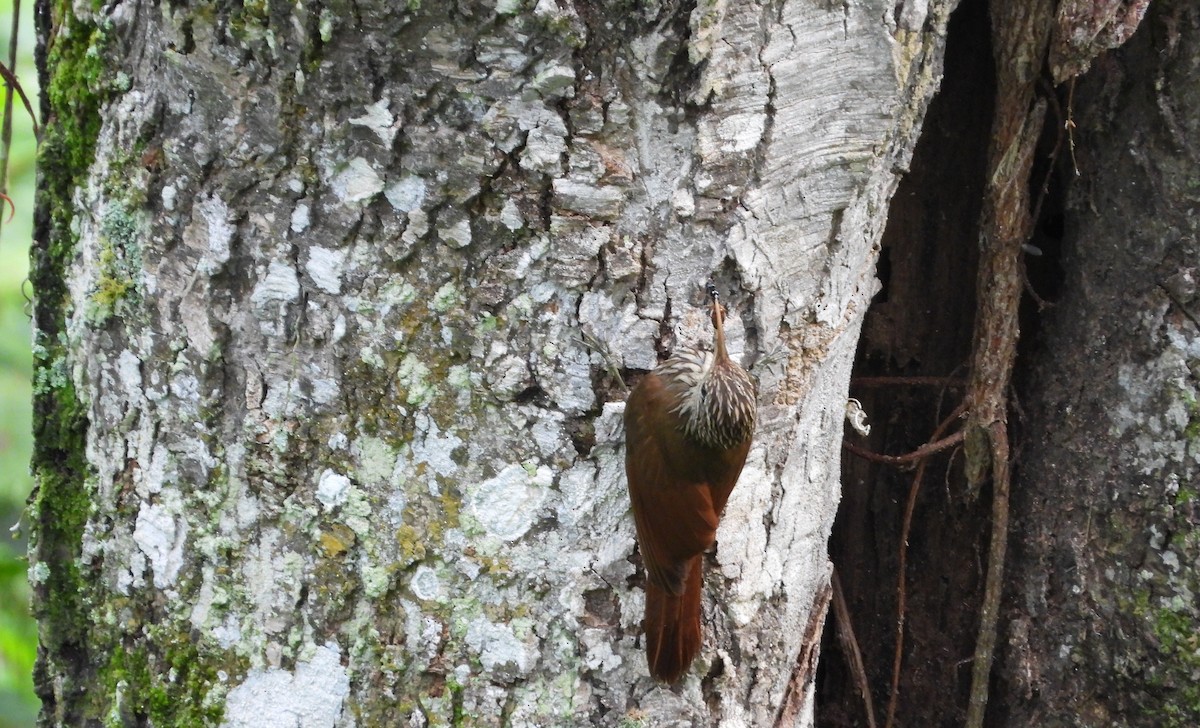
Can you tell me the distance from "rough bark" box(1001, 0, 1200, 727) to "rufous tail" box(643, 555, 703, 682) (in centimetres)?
107

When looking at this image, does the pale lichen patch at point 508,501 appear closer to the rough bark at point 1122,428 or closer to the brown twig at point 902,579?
the brown twig at point 902,579

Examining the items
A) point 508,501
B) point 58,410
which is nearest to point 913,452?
point 508,501

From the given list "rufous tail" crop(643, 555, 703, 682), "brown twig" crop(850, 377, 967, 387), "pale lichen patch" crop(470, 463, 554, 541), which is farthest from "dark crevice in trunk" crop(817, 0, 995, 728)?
"pale lichen patch" crop(470, 463, 554, 541)

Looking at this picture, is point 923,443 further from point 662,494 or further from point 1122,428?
point 662,494

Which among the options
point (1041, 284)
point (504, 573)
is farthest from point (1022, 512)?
point (504, 573)

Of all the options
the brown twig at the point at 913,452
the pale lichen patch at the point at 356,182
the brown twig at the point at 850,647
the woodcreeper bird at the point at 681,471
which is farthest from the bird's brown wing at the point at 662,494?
the brown twig at the point at 850,647

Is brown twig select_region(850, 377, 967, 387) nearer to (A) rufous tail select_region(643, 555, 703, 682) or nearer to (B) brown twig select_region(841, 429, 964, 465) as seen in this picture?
(B) brown twig select_region(841, 429, 964, 465)

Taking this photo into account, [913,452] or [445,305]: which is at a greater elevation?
[445,305]

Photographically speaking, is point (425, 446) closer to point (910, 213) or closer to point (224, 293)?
point (224, 293)

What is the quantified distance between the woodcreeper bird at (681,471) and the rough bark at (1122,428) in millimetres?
979

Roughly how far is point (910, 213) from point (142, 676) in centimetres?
206

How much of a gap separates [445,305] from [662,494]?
501 mm

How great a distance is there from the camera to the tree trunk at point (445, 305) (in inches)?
64.1

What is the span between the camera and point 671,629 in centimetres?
169
